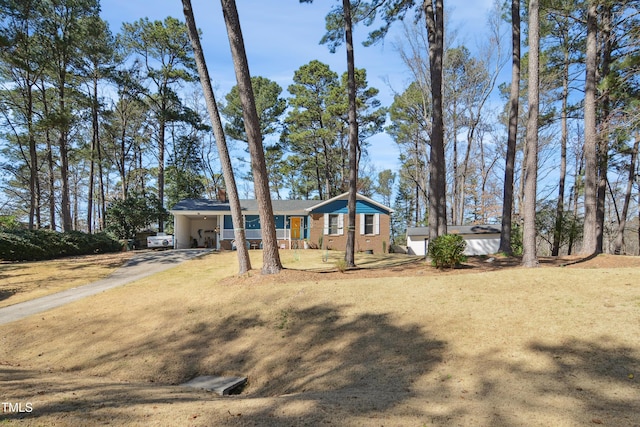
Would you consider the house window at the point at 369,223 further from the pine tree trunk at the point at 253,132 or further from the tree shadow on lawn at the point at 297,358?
the tree shadow on lawn at the point at 297,358

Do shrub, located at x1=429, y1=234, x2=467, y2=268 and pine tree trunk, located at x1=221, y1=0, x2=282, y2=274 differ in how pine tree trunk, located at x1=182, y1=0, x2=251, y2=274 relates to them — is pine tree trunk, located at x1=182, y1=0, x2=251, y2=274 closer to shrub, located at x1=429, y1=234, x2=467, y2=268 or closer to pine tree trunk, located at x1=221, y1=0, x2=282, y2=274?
pine tree trunk, located at x1=221, y1=0, x2=282, y2=274

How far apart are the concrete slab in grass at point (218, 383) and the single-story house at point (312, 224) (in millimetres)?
16446

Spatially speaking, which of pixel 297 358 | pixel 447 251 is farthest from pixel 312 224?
pixel 297 358

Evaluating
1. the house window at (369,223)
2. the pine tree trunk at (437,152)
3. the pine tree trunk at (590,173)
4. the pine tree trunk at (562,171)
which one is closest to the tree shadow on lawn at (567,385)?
Result: the pine tree trunk at (437,152)

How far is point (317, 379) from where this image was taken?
14.6ft

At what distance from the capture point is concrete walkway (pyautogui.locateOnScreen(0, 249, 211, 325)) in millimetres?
8461

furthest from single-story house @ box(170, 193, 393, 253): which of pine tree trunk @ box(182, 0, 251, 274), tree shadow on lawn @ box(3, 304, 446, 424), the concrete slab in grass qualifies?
the concrete slab in grass

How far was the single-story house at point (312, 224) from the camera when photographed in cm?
2142

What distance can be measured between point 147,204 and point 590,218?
24782 millimetres

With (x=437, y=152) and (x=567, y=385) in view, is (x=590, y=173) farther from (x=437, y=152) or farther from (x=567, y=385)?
(x=567, y=385)

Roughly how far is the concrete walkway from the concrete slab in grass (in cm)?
576

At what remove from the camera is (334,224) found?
2153cm

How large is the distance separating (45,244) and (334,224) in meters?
14.8

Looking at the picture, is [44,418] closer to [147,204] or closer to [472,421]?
[472,421]
